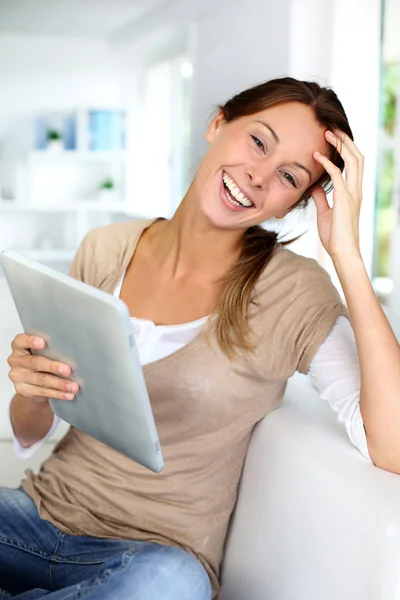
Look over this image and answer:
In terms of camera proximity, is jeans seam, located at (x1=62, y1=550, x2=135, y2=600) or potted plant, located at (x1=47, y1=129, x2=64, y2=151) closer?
jeans seam, located at (x1=62, y1=550, x2=135, y2=600)

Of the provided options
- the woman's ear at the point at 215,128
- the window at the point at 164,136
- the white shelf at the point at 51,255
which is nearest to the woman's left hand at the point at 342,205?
the woman's ear at the point at 215,128

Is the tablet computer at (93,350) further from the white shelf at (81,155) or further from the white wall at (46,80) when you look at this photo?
the white wall at (46,80)

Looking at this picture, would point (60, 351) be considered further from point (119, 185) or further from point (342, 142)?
point (119, 185)

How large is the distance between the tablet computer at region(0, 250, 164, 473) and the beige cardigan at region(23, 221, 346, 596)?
7.1 inches

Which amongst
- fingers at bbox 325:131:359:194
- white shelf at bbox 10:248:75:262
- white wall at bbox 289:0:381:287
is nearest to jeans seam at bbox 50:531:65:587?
fingers at bbox 325:131:359:194

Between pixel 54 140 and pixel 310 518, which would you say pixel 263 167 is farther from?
pixel 54 140

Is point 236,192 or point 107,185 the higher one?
point 236,192

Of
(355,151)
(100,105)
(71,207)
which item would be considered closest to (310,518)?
(355,151)

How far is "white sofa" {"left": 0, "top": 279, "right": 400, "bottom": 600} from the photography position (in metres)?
1.02

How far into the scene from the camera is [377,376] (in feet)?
3.84

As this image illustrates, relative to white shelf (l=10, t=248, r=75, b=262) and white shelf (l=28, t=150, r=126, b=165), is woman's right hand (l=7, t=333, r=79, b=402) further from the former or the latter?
white shelf (l=28, t=150, r=126, b=165)

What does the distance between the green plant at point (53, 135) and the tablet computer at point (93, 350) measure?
4888 mm

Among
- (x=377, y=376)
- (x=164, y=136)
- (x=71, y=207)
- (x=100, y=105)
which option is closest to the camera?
(x=377, y=376)

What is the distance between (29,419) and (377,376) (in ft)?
2.05
